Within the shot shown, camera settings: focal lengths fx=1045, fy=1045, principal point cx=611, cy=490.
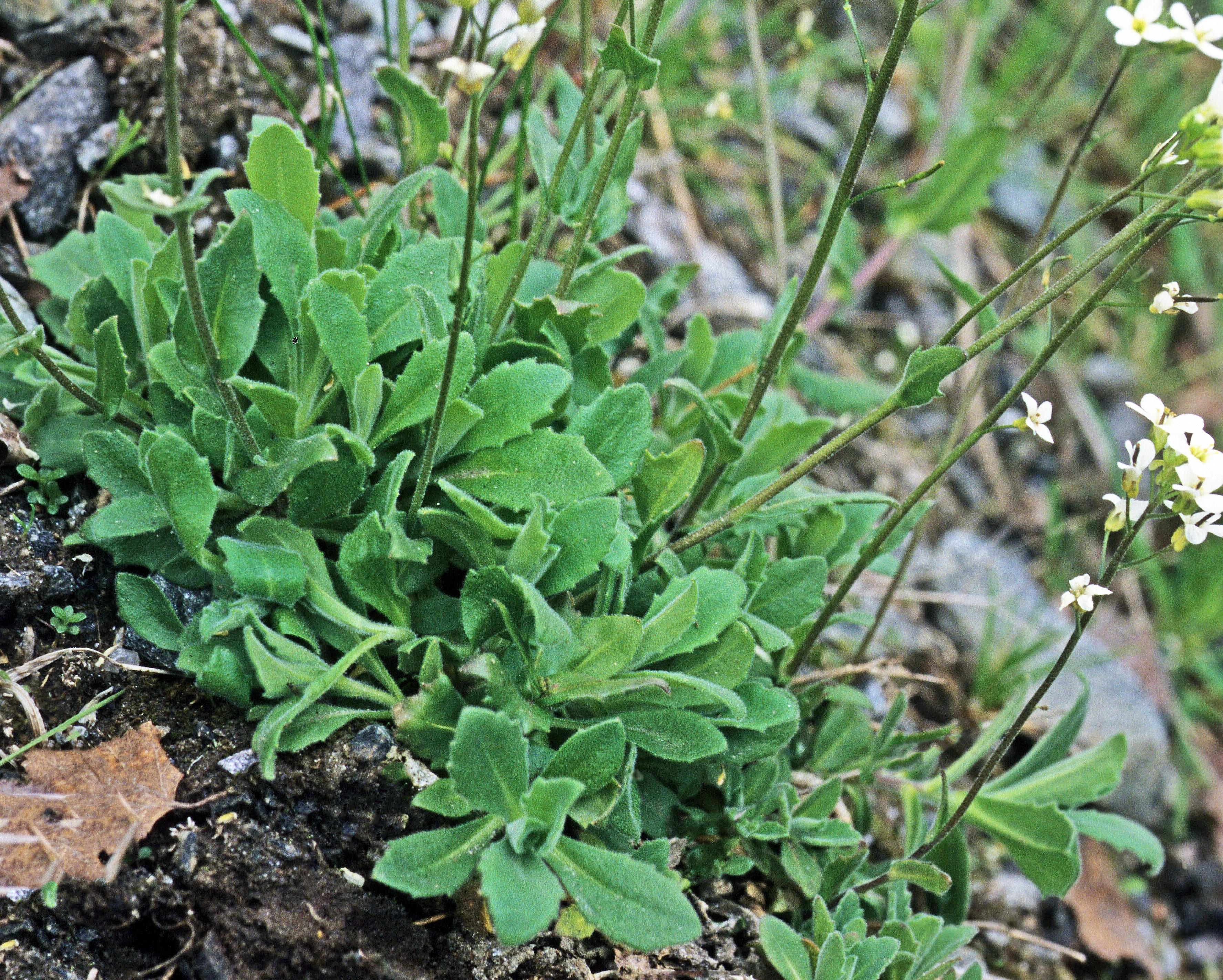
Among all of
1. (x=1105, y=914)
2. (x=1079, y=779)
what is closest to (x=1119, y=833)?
(x=1079, y=779)

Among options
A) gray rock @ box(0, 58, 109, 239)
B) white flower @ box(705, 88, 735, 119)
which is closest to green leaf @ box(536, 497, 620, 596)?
gray rock @ box(0, 58, 109, 239)

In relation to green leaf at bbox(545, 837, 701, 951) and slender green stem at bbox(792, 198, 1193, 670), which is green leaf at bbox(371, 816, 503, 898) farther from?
slender green stem at bbox(792, 198, 1193, 670)

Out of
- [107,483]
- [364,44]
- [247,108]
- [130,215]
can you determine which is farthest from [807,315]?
[107,483]

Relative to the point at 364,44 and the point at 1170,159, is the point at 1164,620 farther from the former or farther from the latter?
the point at 364,44

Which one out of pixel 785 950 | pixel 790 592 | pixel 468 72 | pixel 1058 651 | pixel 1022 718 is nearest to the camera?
pixel 468 72

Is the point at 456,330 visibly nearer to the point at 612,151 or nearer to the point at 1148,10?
the point at 612,151

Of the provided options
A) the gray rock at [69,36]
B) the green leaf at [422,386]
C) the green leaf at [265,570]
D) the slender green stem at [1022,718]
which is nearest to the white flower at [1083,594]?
the slender green stem at [1022,718]

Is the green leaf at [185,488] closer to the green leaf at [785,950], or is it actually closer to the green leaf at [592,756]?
the green leaf at [592,756]
